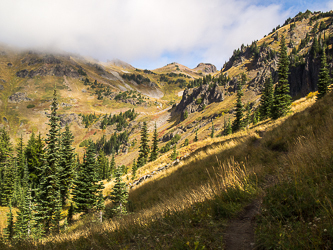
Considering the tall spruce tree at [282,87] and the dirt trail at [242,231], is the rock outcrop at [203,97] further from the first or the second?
the dirt trail at [242,231]

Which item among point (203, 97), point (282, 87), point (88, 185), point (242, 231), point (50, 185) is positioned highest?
point (203, 97)

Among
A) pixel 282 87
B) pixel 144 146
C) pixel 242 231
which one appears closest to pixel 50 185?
pixel 242 231

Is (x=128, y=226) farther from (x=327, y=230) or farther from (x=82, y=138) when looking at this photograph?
(x=82, y=138)

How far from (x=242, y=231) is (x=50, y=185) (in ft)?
76.5

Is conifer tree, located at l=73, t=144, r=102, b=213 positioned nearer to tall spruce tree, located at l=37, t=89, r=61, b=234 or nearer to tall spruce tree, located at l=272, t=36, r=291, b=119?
tall spruce tree, located at l=37, t=89, r=61, b=234

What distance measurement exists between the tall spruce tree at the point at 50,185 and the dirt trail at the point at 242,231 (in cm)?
2199

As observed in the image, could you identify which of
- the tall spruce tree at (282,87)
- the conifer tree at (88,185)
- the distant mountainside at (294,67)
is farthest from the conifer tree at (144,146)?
the distant mountainside at (294,67)

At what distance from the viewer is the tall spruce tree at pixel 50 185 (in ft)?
62.6

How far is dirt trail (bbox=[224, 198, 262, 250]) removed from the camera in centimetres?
278

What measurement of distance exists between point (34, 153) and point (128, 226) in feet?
168

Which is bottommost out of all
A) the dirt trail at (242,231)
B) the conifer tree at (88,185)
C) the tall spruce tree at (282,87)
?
the conifer tree at (88,185)

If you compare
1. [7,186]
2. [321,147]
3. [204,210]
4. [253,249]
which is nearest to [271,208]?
[253,249]

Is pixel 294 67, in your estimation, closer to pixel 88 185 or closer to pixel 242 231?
pixel 88 185

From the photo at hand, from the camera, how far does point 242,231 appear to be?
3.19 meters
